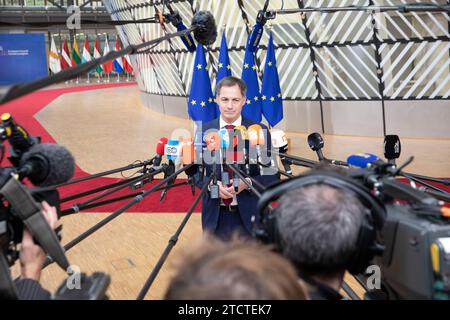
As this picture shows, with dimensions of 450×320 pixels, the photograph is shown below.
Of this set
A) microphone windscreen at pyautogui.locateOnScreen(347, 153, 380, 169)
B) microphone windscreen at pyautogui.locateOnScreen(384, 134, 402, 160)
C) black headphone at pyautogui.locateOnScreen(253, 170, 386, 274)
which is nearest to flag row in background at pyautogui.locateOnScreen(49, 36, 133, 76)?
microphone windscreen at pyautogui.locateOnScreen(384, 134, 402, 160)

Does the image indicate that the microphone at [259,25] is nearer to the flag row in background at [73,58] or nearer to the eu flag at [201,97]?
the eu flag at [201,97]

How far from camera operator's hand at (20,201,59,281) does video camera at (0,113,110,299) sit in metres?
0.02

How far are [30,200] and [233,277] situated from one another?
0.50 metres

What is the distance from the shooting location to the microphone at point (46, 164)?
3.82 ft

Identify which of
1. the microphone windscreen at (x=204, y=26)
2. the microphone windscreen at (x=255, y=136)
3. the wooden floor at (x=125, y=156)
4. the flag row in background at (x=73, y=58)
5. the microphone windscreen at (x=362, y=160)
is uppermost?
the flag row in background at (x=73, y=58)

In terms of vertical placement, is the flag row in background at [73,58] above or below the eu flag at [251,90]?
above

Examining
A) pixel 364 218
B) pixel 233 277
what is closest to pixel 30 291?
pixel 233 277

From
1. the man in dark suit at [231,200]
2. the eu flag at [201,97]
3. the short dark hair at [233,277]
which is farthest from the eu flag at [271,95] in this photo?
the short dark hair at [233,277]

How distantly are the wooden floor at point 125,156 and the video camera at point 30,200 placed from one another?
22 centimetres

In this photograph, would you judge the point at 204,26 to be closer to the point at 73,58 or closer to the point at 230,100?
the point at 230,100

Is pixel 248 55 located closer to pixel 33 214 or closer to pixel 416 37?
pixel 416 37

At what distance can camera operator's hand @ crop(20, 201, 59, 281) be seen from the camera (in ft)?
3.94

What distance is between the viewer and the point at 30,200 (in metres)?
1.06

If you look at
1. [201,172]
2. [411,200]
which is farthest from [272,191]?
[201,172]
